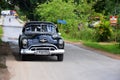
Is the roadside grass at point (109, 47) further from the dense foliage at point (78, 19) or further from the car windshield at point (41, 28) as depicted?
the car windshield at point (41, 28)

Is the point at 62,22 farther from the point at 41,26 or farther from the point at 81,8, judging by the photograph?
the point at 41,26

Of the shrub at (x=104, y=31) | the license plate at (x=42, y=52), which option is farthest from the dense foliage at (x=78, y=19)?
the license plate at (x=42, y=52)

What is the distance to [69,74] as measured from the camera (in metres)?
14.8

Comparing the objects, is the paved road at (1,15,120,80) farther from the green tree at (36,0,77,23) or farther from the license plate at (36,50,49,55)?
the green tree at (36,0,77,23)

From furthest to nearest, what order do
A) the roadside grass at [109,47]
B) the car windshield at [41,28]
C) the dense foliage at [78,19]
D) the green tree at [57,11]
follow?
1. the green tree at [57,11]
2. the dense foliage at [78,19]
3. the roadside grass at [109,47]
4. the car windshield at [41,28]

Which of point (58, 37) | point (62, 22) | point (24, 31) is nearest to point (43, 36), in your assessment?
point (58, 37)

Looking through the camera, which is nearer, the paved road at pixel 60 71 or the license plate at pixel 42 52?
the paved road at pixel 60 71

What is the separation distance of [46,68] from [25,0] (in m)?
12.6

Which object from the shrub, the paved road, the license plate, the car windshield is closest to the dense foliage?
the shrub

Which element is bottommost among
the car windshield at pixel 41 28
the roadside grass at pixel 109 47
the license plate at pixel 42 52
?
the roadside grass at pixel 109 47

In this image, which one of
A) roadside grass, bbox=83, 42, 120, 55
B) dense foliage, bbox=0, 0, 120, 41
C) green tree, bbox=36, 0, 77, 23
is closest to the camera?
roadside grass, bbox=83, 42, 120, 55

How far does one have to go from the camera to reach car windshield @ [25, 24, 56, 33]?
2050cm

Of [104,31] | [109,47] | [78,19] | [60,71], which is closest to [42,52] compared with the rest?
[60,71]

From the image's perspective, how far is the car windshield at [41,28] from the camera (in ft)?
67.2
